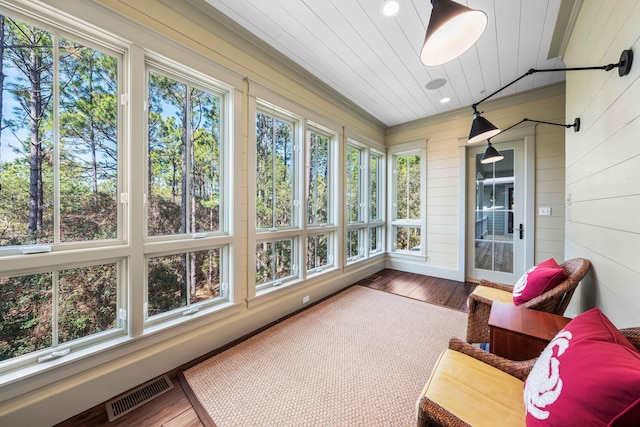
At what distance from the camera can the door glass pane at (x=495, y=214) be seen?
11.7 ft

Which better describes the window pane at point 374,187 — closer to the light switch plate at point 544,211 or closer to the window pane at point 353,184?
the window pane at point 353,184

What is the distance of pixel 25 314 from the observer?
1.35 m

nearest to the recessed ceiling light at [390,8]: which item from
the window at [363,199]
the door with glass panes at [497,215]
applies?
the window at [363,199]

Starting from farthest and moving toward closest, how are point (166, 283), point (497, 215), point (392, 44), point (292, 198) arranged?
point (497, 215), point (292, 198), point (392, 44), point (166, 283)

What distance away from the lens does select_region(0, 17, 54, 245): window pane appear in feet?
4.30

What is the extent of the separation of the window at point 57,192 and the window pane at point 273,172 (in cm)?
123

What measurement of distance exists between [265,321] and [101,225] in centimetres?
167

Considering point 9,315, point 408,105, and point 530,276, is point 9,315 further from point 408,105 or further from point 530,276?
point 408,105

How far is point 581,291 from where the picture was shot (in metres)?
1.90

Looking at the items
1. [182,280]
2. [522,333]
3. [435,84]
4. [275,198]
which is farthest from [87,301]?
[435,84]

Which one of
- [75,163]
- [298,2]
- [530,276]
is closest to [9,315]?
[75,163]

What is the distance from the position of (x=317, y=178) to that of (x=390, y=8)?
6.48ft

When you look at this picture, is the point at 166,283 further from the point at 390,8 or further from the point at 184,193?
the point at 390,8

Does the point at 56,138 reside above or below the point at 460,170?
below
